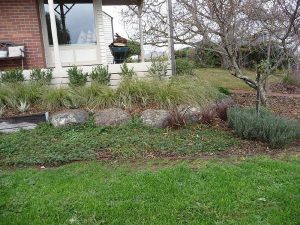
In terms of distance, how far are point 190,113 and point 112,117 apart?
57.0 inches

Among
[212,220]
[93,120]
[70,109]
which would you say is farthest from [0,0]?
[212,220]

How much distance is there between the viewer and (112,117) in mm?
6223

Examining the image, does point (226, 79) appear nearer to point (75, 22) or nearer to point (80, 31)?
point (80, 31)

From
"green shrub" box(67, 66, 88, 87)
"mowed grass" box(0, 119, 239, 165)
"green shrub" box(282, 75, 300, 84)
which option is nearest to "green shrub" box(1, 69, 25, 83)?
"green shrub" box(67, 66, 88, 87)

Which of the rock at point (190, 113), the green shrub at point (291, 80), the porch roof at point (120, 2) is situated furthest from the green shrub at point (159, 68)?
the green shrub at point (291, 80)

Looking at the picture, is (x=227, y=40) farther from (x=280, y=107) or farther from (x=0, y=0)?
(x=0, y=0)

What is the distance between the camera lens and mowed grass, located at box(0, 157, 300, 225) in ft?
10.3

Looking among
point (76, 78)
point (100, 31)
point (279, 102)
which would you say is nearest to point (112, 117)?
point (76, 78)

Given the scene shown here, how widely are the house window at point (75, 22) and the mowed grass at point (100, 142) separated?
17.1 feet

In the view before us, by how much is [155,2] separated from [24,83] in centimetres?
627

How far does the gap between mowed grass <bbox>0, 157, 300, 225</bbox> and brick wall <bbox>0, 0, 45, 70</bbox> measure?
565cm

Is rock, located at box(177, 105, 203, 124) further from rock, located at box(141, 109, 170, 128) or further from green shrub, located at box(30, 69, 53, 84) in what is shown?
green shrub, located at box(30, 69, 53, 84)

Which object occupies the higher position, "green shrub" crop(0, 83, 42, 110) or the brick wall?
the brick wall

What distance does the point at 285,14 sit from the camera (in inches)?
279
